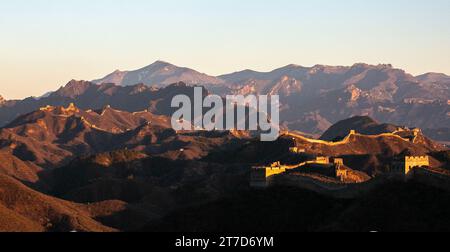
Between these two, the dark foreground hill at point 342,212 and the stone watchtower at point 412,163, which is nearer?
the dark foreground hill at point 342,212

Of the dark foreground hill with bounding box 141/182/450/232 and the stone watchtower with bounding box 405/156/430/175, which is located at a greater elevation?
the stone watchtower with bounding box 405/156/430/175

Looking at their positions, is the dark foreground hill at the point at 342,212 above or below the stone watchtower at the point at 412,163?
below

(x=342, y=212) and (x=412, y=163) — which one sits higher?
(x=412, y=163)

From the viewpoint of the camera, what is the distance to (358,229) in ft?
554

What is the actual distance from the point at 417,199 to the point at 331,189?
22.2m

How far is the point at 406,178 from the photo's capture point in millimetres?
178250

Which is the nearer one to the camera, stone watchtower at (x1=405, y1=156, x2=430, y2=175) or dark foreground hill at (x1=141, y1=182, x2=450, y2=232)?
dark foreground hill at (x1=141, y1=182, x2=450, y2=232)

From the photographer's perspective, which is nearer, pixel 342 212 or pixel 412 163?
pixel 342 212
